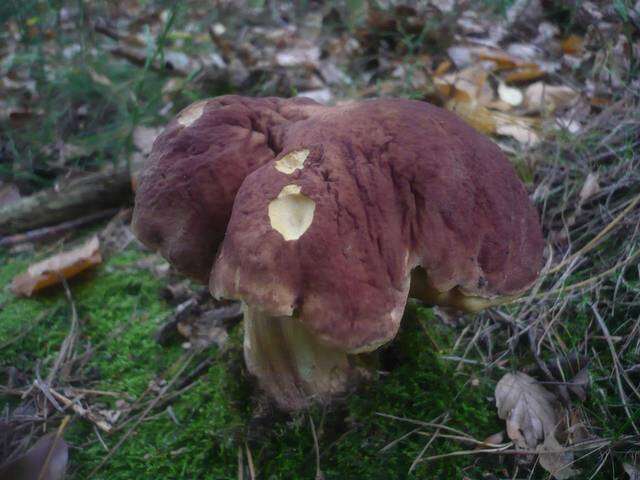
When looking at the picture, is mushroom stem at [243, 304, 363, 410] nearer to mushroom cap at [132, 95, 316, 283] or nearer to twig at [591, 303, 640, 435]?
mushroom cap at [132, 95, 316, 283]

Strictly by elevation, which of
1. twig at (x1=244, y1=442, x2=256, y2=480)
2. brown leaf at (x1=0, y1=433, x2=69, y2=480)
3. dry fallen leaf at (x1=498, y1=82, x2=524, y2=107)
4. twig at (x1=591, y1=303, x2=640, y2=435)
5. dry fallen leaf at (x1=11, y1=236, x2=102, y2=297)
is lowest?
dry fallen leaf at (x1=11, y1=236, x2=102, y2=297)

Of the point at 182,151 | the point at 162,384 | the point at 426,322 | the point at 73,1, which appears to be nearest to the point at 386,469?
the point at 426,322

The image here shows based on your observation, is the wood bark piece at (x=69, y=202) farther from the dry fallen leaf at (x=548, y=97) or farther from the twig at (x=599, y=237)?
the dry fallen leaf at (x=548, y=97)

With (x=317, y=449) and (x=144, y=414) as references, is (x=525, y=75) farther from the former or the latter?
(x=144, y=414)

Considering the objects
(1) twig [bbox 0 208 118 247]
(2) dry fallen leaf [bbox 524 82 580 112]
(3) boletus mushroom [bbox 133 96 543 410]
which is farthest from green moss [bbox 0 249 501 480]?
(2) dry fallen leaf [bbox 524 82 580 112]

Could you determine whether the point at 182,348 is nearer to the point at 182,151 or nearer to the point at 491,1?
the point at 182,151

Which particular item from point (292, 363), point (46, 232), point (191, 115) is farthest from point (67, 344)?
point (191, 115)
